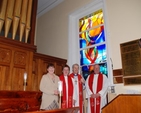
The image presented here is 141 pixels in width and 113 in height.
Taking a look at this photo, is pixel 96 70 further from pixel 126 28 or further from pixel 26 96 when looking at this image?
pixel 26 96

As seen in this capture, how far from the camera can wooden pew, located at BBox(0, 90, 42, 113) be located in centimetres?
270

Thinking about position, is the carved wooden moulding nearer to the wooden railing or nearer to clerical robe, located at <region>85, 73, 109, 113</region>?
the wooden railing

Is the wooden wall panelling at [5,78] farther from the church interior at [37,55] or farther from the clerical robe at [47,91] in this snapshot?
the clerical robe at [47,91]

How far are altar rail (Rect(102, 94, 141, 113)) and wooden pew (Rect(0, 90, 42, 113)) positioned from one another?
1.33m

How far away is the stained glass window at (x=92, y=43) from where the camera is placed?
4938 mm

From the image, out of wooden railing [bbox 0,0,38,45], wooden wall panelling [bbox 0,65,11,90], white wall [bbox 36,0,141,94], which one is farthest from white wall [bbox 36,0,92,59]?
wooden wall panelling [bbox 0,65,11,90]

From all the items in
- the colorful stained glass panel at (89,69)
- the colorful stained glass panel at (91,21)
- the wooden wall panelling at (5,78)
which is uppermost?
the colorful stained glass panel at (91,21)

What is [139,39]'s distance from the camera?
12.3 feet

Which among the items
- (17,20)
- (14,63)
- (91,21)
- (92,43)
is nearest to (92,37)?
(92,43)

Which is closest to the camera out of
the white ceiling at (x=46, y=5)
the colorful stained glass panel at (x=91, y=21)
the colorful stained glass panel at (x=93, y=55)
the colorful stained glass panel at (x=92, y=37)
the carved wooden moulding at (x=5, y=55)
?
the carved wooden moulding at (x=5, y=55)

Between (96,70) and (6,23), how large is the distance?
2.52 m

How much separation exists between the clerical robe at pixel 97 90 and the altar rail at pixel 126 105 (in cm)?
102

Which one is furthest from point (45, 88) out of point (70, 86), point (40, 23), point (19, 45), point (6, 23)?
point (40, 23)

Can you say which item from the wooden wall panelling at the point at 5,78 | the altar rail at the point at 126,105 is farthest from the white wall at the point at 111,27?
the wooden wall panelling at the point at 5,78
